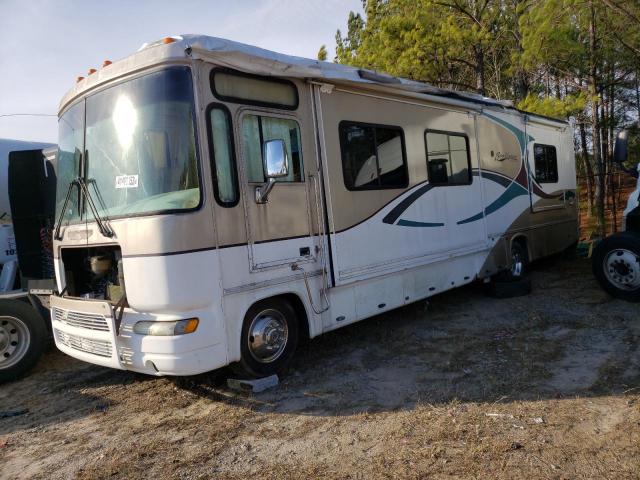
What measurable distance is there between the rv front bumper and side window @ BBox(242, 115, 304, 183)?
134 cm

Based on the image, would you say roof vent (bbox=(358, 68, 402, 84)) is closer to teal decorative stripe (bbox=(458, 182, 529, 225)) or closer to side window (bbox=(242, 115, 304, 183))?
side window (bbox=(242, 115, 304, 183))

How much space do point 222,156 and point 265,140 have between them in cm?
52

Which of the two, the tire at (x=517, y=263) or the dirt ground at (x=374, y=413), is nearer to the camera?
the dirt ground at (x=374, y=413)

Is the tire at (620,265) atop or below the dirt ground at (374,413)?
atop

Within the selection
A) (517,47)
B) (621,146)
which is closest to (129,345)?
(621,146)

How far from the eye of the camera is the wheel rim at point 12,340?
17.6ft

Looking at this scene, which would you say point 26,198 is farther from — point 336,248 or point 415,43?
point 415,43

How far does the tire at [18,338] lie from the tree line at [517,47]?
10485 mm

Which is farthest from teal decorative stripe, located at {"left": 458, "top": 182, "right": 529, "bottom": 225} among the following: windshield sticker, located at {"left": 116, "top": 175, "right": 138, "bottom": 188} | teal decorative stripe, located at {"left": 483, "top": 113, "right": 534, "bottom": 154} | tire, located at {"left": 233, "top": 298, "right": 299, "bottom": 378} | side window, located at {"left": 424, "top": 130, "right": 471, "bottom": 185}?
windshield sticker, located at {"left": 116, "top": 175, "right": 138, "bottom": 188}

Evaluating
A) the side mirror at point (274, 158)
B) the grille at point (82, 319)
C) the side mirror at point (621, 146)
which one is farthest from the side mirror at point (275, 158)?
the side mirror at point (621, 146)

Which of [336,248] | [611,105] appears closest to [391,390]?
[336,248]

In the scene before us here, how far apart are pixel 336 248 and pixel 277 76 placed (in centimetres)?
173

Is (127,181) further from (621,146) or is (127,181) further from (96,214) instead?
(621,146)

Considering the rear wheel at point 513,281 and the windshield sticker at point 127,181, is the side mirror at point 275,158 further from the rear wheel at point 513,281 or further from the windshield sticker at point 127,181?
the rear wheel at point 513,281
